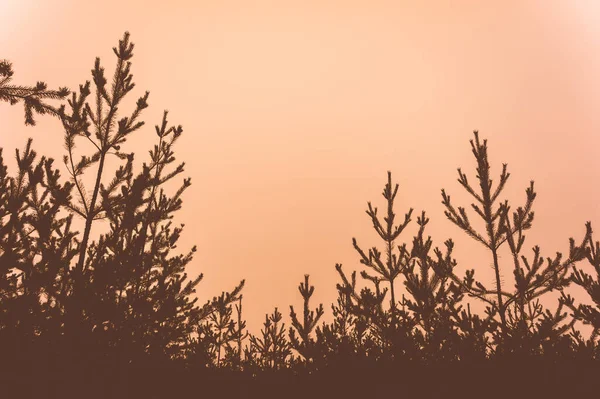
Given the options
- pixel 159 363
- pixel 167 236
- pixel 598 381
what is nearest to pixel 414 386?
pixel 598 381

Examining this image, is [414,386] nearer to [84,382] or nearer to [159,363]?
[159,363]

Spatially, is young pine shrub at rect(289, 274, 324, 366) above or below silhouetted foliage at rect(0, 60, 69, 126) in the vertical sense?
below

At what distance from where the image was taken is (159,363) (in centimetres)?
673

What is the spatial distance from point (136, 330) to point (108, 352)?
2.50 ft

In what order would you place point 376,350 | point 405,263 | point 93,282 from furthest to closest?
1. point 405,263
2. point 376,350
3. point 93,282

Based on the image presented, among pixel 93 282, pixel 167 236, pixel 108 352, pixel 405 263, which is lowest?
pixel 108 352

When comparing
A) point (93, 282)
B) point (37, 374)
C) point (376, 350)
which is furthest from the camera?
point (376, 350)

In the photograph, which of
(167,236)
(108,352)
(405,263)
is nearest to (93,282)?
(108,352)

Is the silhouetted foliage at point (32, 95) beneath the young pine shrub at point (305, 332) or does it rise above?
above

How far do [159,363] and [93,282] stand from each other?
6.01 ft

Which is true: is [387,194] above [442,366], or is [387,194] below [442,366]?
above

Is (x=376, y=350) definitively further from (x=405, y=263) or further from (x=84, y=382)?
(x=84, y=382)

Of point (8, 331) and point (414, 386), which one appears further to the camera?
point (414, 386)

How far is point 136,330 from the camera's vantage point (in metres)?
6.81
